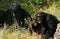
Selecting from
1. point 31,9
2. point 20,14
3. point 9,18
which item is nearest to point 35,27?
point 20,14

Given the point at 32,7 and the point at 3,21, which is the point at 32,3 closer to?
the point at 32,7

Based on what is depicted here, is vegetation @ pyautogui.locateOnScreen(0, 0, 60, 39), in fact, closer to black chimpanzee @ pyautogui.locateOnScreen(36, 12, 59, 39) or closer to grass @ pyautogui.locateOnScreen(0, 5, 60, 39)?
grass @ pyautogui.locateOnScreen(0, 5, 60, 39)

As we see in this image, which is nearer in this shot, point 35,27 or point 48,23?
point 48,23

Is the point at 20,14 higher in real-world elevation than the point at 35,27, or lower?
higher

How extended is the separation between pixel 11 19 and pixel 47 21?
9.33 ft

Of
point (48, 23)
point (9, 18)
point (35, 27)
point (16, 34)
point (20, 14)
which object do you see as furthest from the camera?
point (9, 18)

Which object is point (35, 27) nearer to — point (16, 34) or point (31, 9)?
point (16, 34)

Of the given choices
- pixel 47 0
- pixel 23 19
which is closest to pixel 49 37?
pixel 23 19

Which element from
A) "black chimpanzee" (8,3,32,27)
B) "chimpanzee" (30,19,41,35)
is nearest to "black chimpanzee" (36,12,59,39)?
"chimpanzee" (30,19,41,35)

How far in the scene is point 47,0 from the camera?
48.1 ft

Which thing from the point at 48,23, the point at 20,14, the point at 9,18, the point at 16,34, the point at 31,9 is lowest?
the point at 31,9

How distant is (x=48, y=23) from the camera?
829 centimetres

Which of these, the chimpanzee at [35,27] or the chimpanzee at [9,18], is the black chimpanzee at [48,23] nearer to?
the chimpanzee at [35,27]

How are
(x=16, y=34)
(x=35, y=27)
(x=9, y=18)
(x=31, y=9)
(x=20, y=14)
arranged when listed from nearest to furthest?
(x=16, y=34), (x=35, y=27), (x=20, y=14), (x=9, y=18), (x=31, y=9)
